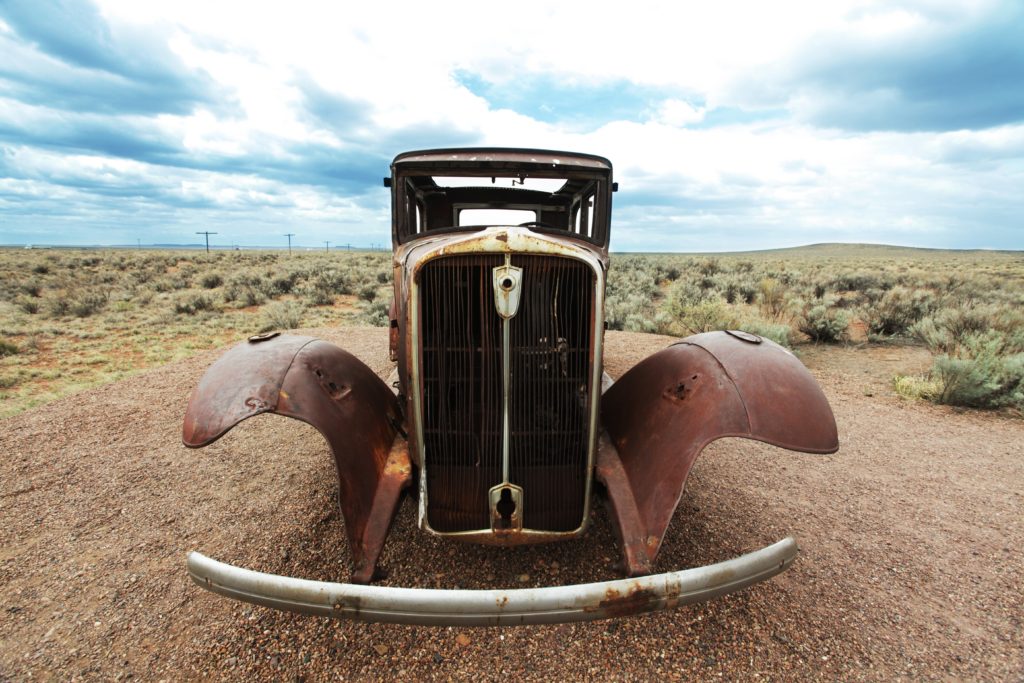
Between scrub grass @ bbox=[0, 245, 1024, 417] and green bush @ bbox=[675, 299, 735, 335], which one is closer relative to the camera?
scrub grass @ bbox=[0, 245, 1024, 417]

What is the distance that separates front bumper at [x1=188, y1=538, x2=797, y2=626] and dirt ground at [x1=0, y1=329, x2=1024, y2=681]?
2.19 feet

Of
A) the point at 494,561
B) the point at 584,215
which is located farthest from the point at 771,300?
the point at 494,561

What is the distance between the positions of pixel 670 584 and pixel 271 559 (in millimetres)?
2303

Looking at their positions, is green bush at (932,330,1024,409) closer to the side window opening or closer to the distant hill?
the side window opening

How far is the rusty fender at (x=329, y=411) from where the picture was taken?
91.5 inches

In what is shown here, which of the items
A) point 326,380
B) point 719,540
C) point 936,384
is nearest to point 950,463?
point 936,384

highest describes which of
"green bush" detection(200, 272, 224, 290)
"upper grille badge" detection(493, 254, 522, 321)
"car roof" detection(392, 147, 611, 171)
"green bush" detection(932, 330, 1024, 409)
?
"car roof" detection(392, 147, 611, 171)

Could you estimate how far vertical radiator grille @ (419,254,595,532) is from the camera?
2531 mm

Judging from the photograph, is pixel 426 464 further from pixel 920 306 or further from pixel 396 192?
pixel 920 306

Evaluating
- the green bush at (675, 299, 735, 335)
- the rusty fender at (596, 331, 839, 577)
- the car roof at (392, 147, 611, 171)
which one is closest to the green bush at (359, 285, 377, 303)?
the green bush at (675, 299, 735, 335)

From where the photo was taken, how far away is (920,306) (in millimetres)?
10242

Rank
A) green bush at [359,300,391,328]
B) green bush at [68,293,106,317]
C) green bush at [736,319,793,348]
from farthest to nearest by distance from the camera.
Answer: green bush at [68,293,106,317]
green bush at [359,300,391,328]
green bush at [736,319,793,348]

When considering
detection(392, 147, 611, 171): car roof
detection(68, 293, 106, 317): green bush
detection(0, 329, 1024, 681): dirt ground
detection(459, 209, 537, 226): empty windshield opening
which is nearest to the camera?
detection(0, 329, 1024, 681): dirt ground

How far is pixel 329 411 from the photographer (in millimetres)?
2592
